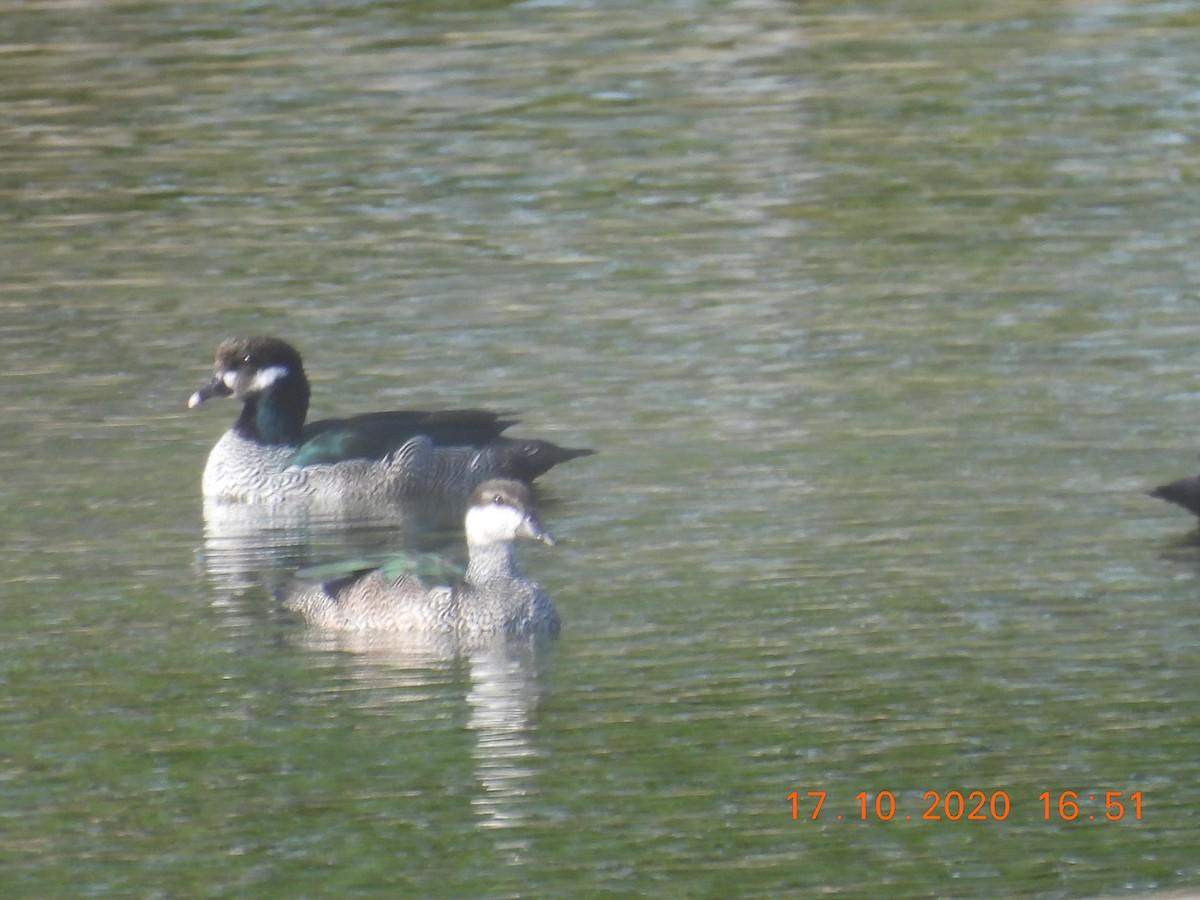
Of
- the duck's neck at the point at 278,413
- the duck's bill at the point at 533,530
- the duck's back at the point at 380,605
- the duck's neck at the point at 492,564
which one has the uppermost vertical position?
the duck's neck at the point at 278,413

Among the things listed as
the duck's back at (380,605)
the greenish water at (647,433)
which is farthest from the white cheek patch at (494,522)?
the greenish water at (647,433)

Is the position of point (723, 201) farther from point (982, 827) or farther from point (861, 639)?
point (982, 827)

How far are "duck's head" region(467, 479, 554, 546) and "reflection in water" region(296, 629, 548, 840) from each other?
52 cm

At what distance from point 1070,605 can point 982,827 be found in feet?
8.27

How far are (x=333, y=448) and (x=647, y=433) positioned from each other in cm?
173

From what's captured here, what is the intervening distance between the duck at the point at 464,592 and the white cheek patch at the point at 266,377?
326cm

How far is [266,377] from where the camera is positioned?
1538cm

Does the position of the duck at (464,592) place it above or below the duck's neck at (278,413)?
below

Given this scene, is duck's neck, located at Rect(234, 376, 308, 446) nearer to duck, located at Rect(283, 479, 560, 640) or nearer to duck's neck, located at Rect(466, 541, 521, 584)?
duck, located at Rect(283, 479, 560, 640)

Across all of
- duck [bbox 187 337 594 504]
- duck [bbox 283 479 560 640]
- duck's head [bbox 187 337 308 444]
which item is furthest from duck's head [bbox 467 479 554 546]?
duck's head [bbox 187 337 308 444]

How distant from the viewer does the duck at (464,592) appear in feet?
38.8

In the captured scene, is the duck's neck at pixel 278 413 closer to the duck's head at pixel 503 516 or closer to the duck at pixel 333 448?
the duck at pixel 333 448

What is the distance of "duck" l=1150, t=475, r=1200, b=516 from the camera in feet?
41.3

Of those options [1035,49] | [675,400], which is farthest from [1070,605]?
[1035,49]
